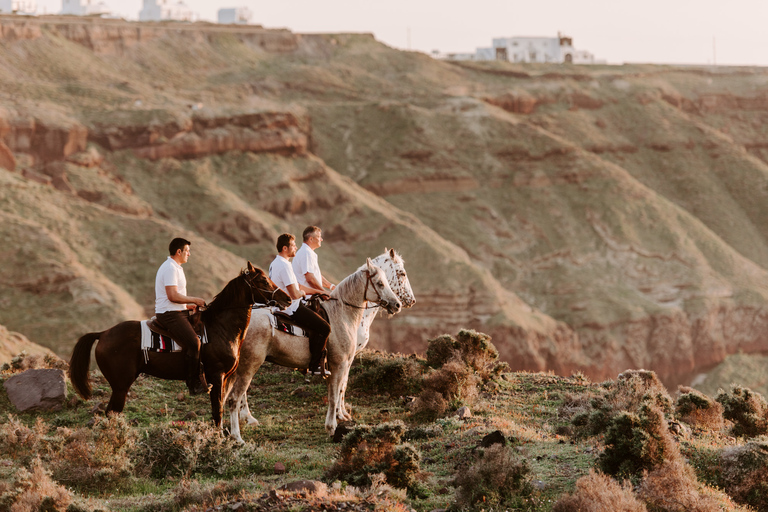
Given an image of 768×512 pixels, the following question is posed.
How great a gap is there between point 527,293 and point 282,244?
56.6 meters

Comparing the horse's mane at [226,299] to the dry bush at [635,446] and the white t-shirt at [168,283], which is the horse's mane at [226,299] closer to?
the white t-shirt at [168,283]

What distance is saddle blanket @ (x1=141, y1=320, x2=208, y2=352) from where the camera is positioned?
1311cm

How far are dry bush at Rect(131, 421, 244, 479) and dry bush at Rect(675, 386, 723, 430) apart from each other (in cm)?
891

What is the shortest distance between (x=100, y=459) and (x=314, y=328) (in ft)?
12.9

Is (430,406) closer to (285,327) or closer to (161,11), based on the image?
(285,327)

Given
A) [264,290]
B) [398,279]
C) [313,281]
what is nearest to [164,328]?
[264,290]

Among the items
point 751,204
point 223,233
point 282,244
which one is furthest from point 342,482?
point 751,204

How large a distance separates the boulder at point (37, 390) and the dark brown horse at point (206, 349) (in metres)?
3.91

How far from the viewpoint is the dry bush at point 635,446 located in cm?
1195

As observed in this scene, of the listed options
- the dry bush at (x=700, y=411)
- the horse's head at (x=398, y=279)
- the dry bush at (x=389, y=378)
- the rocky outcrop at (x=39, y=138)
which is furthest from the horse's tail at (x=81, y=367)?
the rocky outcrop at (x=39, y=138)

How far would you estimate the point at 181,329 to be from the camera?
1302cm

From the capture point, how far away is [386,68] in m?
100

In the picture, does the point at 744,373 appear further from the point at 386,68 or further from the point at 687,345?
the point at 386,68

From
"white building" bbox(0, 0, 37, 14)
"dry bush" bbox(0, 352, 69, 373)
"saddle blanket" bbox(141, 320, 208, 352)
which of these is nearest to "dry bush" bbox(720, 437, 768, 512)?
"saddle blanket" bbox(141, 320, 208, 352)
